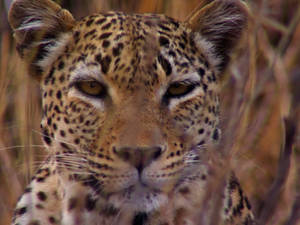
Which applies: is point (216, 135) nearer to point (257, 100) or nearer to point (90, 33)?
point (90, 33)

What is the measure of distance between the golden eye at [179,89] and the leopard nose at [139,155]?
0.60 metres

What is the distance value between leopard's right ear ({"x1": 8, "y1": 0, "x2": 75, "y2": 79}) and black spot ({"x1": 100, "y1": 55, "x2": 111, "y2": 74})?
457mm

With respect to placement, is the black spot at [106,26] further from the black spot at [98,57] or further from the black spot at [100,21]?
the black spot at [98,57]

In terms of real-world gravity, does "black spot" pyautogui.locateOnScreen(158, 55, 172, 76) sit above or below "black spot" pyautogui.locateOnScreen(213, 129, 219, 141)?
above

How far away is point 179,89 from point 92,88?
20.4 inches

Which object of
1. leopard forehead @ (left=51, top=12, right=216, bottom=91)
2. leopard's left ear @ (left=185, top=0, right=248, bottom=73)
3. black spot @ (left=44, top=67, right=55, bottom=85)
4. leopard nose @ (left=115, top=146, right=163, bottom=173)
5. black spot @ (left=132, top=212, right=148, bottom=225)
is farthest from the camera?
leopard's left ear @ (left=185, top=0, right=248, bottom=73)

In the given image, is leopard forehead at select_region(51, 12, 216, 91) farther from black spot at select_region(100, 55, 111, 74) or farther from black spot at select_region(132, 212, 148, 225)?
black spot at select_region(132, 212, 148, 225)

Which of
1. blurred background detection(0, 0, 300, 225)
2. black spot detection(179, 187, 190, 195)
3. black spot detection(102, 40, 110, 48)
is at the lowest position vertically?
blurred background detection(0, 0, 300, 225)

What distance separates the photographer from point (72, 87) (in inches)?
168

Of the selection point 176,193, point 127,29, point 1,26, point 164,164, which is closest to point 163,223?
point 176,193

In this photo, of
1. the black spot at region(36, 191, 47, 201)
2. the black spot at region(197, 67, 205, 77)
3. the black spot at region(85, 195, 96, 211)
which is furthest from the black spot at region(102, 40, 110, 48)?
the black spot at region(36, 191, 47, 201)

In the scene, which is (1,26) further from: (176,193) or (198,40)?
(176,193)

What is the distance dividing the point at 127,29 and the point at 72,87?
18.5 inches

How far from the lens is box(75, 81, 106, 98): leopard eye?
419 cm
